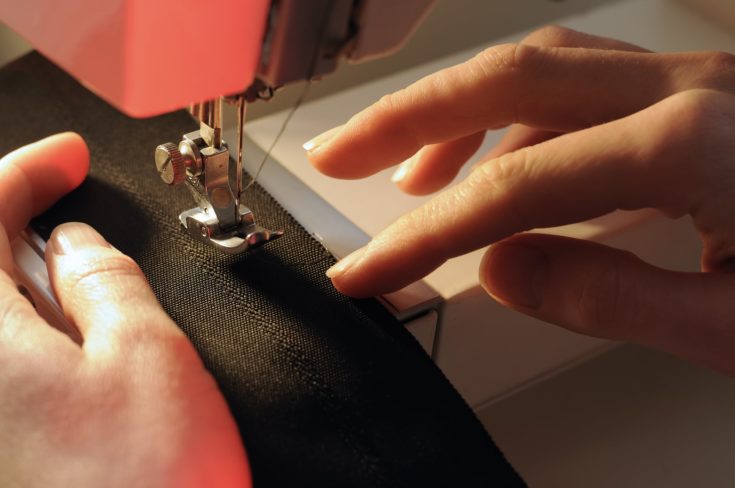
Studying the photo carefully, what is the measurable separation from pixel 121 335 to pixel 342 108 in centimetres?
43

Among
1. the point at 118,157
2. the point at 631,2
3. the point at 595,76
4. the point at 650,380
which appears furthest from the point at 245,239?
the point at 631,2

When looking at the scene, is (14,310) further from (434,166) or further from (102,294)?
(434,166)

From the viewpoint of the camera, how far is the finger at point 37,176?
680 millimetres

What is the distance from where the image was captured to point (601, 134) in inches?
24.3

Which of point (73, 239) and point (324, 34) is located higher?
point (324, 34)

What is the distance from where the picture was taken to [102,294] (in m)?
0.58

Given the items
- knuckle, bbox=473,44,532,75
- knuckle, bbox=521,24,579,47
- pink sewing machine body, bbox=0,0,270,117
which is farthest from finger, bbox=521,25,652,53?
pink sewing machine body, bbox=0,0,270,117

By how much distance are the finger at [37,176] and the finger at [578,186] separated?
0.80ft

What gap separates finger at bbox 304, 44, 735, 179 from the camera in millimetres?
697

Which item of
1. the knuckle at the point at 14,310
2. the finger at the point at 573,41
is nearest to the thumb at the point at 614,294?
the finger at the point at 573,41

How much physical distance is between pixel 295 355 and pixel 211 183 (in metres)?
0.15

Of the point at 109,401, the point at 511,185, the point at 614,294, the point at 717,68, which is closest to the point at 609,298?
the point at 614,294

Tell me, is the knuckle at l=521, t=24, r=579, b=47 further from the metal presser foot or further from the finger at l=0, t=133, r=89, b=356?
the finger at l=0, t=133, r=89, b=356

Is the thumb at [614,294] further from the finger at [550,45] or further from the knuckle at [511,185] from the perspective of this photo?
the finger at [550,45]
